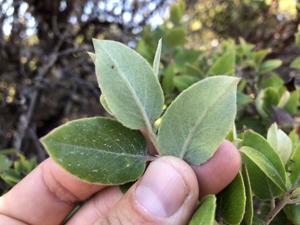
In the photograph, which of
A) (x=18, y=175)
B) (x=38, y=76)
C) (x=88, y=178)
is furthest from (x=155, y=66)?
(x=38, y=76)

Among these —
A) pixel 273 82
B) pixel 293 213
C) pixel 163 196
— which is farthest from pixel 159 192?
pixel 273 82

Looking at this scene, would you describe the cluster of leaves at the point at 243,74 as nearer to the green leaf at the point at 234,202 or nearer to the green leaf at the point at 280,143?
the green leaf at the point at 280,143

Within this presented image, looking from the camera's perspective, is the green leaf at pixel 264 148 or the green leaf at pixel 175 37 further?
the green leaf at pixel 175 37

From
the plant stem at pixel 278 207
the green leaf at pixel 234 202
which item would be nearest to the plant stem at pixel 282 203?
the plant stem at pixel 278 207

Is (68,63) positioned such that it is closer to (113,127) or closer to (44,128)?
(44,128)

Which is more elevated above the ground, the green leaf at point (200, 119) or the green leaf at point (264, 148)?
the green leaf at point (200, 119)

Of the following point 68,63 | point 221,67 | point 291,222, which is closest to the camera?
point 291,222

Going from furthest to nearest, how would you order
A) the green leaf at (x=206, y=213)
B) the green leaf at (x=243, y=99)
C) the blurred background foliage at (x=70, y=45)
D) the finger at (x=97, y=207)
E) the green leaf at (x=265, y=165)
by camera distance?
the blurred background foliage at (x=70, y=45) < the green leaf at (x=243, y=99) < the finger at (x=97, y=207) < the green leaf at (x=265, y=165) < the green leaf at (x=206, y=213)
